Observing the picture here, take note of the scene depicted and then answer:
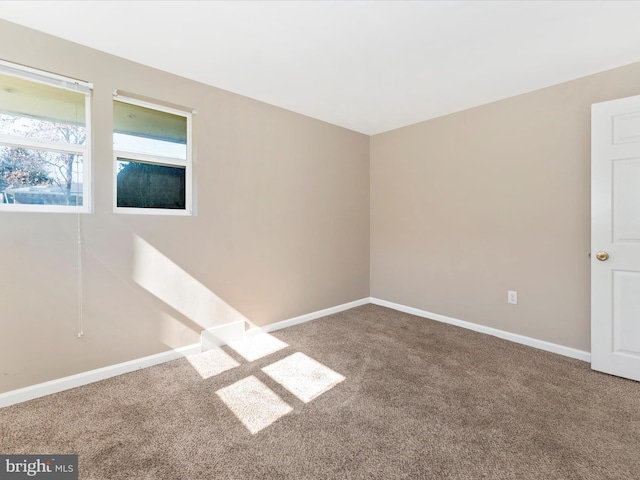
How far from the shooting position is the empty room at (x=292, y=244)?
5.41ft

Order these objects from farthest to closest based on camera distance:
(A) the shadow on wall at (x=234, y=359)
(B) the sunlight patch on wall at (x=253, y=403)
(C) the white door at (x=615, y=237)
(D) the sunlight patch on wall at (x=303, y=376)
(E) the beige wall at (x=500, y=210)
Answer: (E) the beige wall at (x=500, y=210) → (C) the white door at (x=615, y=237) → (D) the sunlight patch on wall at (x=303, y=376) → (A) the shadow on wall at (x=234, y=359) → (B) the sunlight patch on wall at (x=253, y=403)

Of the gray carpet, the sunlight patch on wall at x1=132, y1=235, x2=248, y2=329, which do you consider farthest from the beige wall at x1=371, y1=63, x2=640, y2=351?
the sunlight patch on wall at x1=132, y1=235, x2=248, y2=329

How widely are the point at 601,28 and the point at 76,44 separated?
3.63m

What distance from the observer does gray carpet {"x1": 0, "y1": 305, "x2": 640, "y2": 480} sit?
56.4 inches

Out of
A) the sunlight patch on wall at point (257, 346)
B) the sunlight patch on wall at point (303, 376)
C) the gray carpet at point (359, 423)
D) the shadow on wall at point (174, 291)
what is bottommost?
the gray carpet at point (359, 423)

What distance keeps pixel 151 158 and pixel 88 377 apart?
1.77 m

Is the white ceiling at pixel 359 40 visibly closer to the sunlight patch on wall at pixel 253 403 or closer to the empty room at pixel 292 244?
the empty room at pixel 292 244

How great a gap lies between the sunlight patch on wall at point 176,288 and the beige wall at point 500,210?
2.39 metres

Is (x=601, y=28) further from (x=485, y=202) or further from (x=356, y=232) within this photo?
(x=356, y=232)

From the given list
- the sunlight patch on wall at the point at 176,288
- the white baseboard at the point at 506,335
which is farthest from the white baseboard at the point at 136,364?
the white baseboard at the point at 506,335

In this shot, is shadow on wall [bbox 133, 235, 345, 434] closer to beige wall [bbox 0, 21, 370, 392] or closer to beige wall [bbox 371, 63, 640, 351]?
beige wall [bbox 0, 21, 370, 392]

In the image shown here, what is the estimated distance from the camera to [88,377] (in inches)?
85.3

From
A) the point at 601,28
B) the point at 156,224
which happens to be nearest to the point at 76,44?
the point at 156,224

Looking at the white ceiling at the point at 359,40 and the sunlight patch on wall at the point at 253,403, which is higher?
the white ceiling at the point at 359,40
